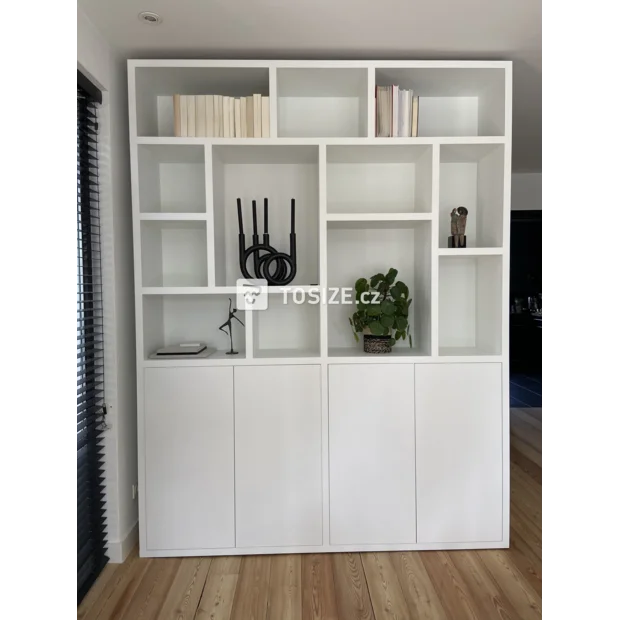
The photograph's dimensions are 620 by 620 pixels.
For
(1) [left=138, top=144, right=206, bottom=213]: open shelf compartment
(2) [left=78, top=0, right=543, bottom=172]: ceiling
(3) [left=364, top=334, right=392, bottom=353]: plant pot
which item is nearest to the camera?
(2) [left=78, top=0, right=543, bottom=172]: ceiling

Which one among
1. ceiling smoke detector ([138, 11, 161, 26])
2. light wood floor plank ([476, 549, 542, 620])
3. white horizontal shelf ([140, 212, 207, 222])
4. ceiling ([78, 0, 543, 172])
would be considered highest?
ceiling ([78, 0, 543, 172])

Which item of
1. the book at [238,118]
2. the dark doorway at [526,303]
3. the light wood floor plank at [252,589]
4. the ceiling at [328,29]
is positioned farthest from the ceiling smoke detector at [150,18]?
the dark doorway at [526,303]

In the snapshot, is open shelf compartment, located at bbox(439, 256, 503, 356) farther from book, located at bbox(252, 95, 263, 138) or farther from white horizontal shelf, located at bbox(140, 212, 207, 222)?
white horizontal shelf, located at bbox(140, 212, 207, 222)

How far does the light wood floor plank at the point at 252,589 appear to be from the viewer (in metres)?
1.83

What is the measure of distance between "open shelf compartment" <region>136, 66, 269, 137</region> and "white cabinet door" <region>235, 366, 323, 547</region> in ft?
4.49

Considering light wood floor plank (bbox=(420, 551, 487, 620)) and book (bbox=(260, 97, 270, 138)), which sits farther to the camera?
book (bbox=(260, 97, 270, 138))

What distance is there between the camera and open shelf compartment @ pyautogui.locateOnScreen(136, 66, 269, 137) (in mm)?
2156

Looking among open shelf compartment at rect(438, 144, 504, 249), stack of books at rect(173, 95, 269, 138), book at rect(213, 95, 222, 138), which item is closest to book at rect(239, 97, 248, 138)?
stack of books at rect(173, 95, 269, 138)

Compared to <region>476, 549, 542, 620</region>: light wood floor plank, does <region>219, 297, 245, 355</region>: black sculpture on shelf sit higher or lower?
higher

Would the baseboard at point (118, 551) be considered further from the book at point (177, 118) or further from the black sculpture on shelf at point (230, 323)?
the book at point (177, 118)

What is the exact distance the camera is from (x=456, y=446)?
222 centimetres

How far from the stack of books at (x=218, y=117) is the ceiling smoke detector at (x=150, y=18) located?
0.32 meters

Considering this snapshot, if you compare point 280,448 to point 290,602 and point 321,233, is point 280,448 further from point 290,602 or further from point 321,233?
point 321,233

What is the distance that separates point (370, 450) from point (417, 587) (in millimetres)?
598
